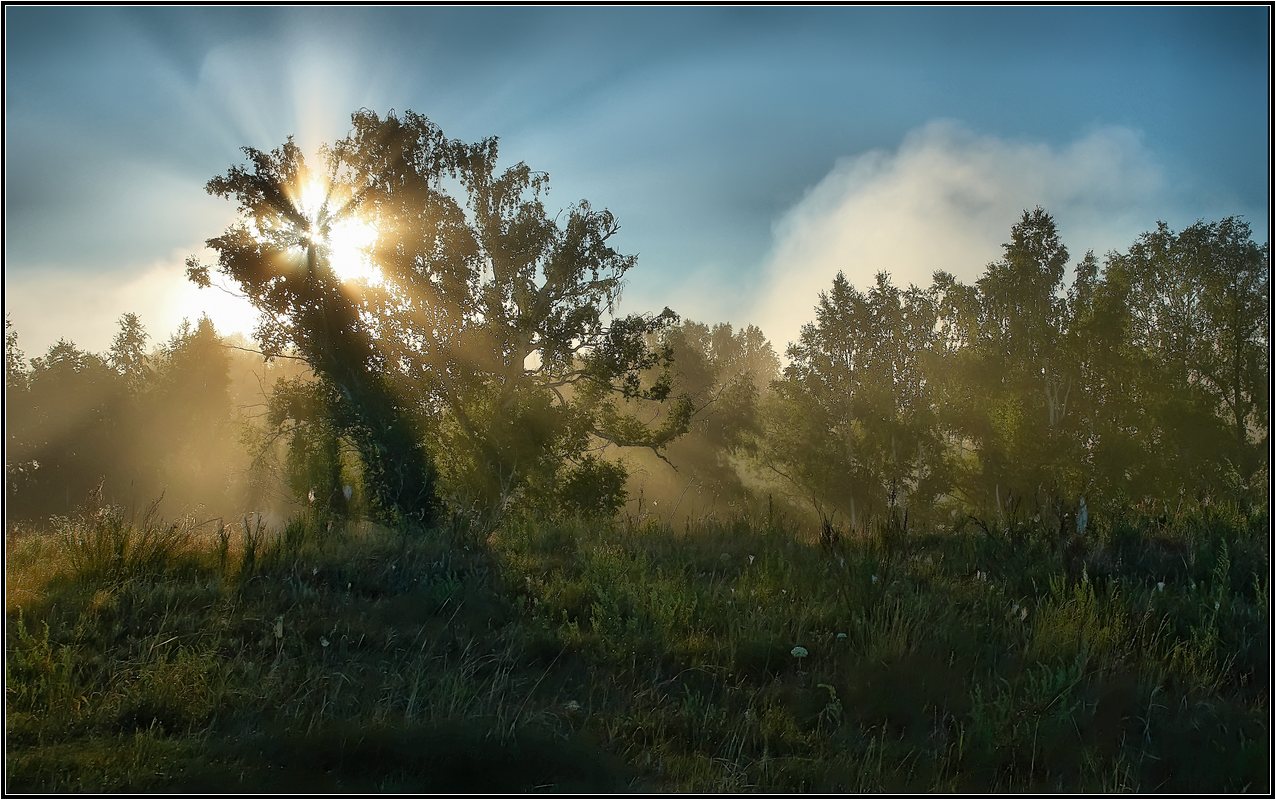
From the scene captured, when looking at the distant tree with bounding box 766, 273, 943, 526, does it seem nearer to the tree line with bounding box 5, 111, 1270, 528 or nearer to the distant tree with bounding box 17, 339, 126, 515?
the tree line with bounding box 5, 111, 1270, 528

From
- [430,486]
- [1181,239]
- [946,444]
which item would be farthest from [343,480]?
[1181,239]

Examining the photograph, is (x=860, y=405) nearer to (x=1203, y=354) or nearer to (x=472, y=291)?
(x=1203, y=354)

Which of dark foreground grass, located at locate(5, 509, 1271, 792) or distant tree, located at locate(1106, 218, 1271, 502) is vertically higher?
distant tree, located at locate(1106, 218, 1271, 502)

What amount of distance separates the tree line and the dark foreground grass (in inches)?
83.6

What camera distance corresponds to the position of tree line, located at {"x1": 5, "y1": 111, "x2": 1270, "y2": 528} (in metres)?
15.4

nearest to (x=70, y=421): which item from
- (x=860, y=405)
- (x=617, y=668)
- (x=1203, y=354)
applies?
(x=860, y=405)

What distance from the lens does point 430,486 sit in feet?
44.9

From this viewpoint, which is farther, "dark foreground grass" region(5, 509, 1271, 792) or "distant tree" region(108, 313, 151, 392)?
"distant tree" region(108, 313, 151, 392)

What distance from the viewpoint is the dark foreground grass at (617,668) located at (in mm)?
2908

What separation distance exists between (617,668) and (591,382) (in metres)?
20.3

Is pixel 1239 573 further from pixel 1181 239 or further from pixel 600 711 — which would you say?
pixel 1181 239

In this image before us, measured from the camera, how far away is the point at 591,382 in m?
24.2

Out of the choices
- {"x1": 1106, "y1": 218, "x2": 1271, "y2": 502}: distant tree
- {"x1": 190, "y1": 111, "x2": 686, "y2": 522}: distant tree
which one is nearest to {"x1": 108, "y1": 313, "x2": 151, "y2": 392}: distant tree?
{"x1": 190, "y1": 111, "x2": 686, "y2": 522}: distant tree

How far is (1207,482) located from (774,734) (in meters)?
31.8
